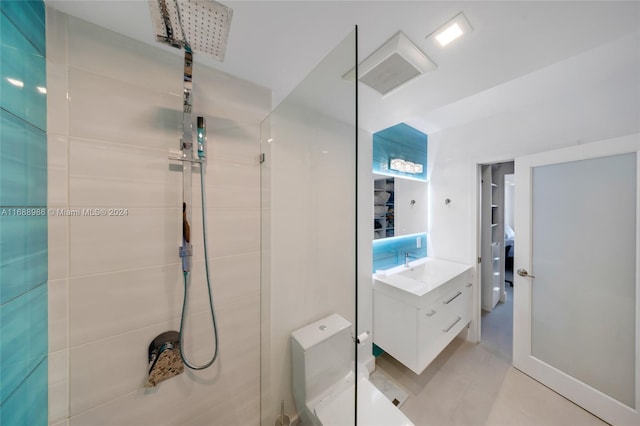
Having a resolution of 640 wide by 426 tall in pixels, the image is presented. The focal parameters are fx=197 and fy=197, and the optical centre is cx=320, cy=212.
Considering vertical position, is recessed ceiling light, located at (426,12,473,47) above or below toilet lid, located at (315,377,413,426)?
above

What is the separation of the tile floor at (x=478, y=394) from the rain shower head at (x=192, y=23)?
97.9 inches

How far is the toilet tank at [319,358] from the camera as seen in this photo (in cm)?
115

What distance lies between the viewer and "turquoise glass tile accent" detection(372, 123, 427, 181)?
2004 millimetres

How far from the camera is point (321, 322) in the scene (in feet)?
4.33

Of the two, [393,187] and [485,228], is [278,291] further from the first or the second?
[485,228]

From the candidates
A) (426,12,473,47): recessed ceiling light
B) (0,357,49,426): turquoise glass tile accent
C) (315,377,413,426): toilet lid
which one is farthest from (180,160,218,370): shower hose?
(426,12,473,47): recessed ceiling light

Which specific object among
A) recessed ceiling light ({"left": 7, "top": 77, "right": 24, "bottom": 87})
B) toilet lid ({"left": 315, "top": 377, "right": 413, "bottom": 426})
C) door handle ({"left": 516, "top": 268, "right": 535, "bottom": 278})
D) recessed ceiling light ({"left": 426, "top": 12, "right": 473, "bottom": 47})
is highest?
recessed ceiling light ({"left": 426, "top": 12, "right": 473, "bottom": 47})

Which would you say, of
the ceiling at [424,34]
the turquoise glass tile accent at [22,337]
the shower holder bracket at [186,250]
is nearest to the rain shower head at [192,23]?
→ the ceiling at [424,34]

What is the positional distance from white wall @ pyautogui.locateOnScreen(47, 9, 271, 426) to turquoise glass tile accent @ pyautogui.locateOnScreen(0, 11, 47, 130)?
35 millimetres

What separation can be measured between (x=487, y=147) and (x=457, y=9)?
5.99 ft

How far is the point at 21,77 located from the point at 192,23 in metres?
0.55

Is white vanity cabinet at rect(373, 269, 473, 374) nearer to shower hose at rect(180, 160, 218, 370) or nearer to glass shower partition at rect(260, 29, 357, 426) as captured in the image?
glass shower partition at rect(260, 29, 357, 426)

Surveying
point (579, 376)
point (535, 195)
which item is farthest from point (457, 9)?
point (579, 376)

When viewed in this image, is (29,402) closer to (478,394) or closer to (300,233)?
(300,233)
